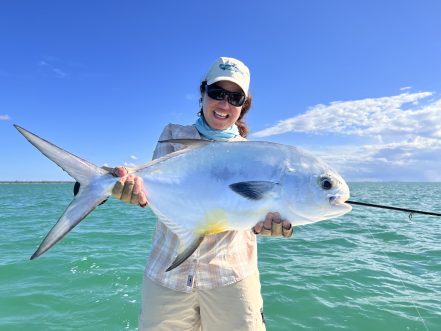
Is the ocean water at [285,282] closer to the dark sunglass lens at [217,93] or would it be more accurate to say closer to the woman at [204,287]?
the woman at [204,287]

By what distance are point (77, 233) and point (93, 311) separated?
7116mm

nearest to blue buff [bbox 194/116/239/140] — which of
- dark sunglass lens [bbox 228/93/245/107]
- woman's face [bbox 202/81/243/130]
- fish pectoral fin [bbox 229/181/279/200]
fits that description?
woman's face [bbox 202/81/243/130]

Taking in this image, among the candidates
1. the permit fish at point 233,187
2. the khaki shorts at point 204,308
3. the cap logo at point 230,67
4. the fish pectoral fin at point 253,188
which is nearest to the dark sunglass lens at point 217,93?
Answer: the cap logo at point 230,67

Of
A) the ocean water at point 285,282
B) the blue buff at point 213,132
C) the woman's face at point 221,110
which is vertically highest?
the woman's face at point 221,110

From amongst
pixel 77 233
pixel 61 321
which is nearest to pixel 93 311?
pixel 61 321

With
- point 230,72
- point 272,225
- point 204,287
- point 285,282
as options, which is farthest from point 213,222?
point 285,282

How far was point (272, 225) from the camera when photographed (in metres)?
2.42

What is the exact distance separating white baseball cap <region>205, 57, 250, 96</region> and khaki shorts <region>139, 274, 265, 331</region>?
4.95 feet

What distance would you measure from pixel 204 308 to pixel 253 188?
1007mm

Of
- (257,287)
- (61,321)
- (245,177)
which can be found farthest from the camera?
(61,321)

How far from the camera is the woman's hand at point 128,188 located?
7.76 feet

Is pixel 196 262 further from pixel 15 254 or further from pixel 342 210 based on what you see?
pixel 15 254

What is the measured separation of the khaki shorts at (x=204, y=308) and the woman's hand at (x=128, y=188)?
2.23 feet

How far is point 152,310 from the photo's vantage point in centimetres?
272
